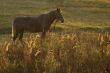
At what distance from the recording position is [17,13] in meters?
39.1

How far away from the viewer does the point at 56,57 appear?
13.9 meters

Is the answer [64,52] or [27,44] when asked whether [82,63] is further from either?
[27,44]

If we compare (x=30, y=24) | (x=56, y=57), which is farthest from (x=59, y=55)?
(x=30, y=24)

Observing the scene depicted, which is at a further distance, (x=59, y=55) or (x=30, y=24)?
(x=30, y=24)

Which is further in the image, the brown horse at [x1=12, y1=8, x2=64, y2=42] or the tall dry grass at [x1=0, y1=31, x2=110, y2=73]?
the brown horse at [x1=12, y1=8, x2=64, y2=42]

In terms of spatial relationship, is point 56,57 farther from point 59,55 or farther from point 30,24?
point 30,24

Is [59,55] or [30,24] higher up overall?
[59,55]

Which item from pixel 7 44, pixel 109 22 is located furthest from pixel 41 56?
pixel 109 22

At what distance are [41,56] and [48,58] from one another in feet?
1.10

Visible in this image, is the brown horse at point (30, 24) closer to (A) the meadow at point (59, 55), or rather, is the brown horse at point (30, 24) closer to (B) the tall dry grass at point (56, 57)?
(A) the meadow at point (59, 55)

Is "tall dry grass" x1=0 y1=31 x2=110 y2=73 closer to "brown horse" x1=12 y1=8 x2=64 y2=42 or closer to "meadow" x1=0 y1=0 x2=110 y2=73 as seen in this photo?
"meadow" x1=0 y1=0 x2=110 y2=73

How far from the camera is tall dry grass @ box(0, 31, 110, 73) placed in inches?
534

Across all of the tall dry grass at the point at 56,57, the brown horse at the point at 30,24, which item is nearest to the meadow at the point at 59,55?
the tall dry grass at the point at 56,57

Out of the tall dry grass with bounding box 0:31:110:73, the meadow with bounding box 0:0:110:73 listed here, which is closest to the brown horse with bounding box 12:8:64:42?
the meadow with bounding box 0:0:110:73
